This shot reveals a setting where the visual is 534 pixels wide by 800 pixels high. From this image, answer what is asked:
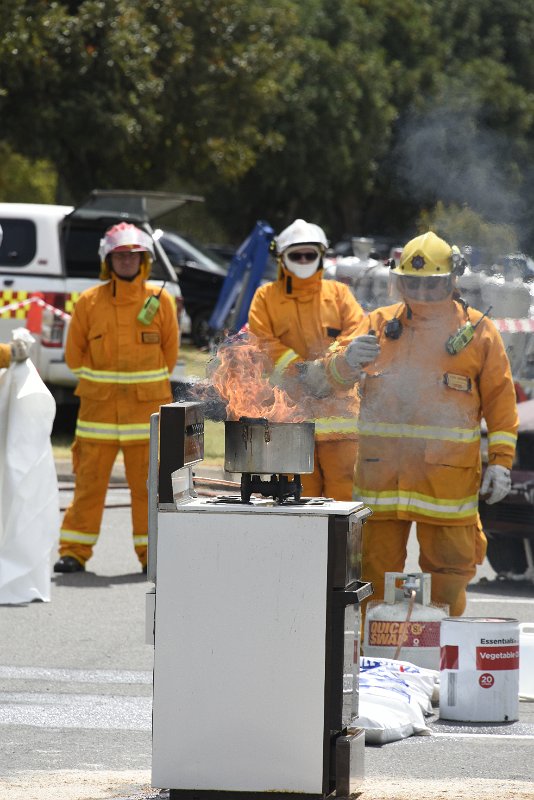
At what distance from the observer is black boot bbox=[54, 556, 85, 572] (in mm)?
9914

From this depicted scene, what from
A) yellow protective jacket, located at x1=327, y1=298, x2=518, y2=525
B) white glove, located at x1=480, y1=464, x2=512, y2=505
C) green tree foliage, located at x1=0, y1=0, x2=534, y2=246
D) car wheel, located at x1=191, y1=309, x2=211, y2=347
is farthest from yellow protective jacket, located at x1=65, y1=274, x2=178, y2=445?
car wheel, located at x1=191, y1=309, x2=211, y2=347

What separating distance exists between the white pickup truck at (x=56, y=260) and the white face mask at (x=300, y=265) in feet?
19.4

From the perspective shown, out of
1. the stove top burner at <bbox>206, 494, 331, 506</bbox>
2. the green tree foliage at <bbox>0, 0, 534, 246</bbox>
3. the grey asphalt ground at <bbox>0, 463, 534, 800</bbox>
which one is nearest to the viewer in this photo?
the stove top burner at <bbox>206, 494, 331, 506</bbox>

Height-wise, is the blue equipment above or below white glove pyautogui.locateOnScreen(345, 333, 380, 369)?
above

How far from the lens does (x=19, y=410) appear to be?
29.8 feet

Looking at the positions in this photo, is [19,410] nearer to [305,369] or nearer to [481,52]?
[305,369]

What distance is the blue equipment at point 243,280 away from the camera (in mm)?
19438

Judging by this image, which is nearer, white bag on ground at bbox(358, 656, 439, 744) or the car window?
white bag on ground at bbox(358, 656, 439, 744)

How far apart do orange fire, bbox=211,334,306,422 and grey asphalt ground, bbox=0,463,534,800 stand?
1048 millimetres

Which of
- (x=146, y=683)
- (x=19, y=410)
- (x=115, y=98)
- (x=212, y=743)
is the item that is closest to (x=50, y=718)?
(x=146, y=683)

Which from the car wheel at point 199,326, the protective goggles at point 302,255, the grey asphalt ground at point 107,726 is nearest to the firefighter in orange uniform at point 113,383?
the grey asphalt ground at point 107,726

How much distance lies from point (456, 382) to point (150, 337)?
3.21 m

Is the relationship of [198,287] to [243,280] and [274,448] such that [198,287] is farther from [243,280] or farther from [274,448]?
[274,448]

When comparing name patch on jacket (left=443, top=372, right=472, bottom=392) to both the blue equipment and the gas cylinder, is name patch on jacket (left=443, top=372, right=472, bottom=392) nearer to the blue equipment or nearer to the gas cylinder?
the gas cylinder
